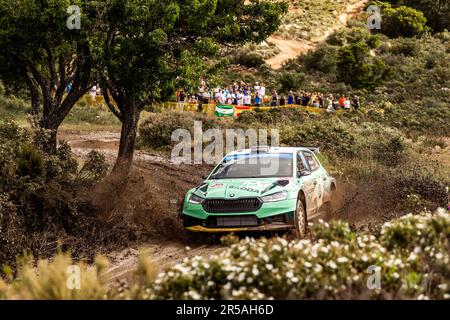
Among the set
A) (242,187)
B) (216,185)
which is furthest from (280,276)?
(216,185)

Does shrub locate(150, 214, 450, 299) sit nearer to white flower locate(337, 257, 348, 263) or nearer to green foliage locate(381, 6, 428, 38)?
white flower locate(337, 257, 348, 263)

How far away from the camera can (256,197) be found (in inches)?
489

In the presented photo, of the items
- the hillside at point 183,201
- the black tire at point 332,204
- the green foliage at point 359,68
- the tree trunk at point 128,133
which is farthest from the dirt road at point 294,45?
the black tire at point 332,204

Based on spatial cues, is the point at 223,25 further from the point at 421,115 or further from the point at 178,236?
the point at 421,115

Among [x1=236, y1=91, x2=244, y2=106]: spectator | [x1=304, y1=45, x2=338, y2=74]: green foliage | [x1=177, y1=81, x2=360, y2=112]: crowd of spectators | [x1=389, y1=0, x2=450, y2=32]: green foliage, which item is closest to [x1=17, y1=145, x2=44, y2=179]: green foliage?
[x1=177, y1=81, x2=360, y2=112]: crowd of spectators

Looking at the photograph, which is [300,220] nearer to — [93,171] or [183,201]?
[183,201]

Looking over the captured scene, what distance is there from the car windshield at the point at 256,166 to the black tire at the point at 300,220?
70 centimetres

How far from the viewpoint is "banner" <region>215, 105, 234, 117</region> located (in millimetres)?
34656

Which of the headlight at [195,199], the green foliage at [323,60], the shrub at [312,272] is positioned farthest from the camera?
the green foliage at [323,60]

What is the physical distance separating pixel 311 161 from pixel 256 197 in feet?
8.86

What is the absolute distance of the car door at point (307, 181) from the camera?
1331cm

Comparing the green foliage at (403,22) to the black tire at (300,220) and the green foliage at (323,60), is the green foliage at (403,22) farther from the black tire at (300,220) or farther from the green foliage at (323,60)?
the black tire at (300,220)

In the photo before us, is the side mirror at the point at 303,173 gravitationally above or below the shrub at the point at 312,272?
below
